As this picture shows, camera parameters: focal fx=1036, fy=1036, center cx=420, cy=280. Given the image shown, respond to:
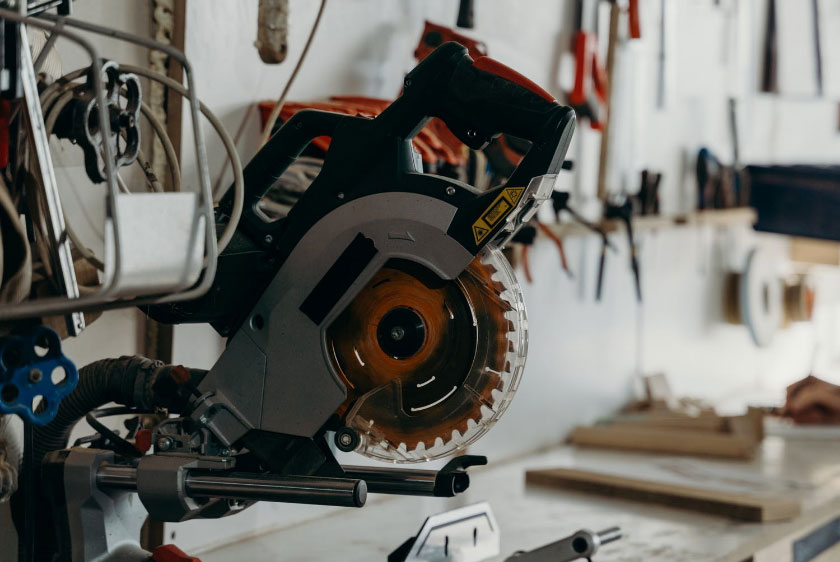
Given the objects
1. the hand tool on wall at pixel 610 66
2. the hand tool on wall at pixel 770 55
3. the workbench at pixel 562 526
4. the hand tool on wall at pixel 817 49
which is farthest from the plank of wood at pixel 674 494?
the hand tool on wall at pixel 817 49

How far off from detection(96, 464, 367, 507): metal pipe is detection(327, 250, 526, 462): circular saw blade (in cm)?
8

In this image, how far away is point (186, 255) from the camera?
37.2 inches

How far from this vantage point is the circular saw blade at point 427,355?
3.68 ft

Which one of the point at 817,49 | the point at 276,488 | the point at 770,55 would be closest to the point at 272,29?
the point at 276,488

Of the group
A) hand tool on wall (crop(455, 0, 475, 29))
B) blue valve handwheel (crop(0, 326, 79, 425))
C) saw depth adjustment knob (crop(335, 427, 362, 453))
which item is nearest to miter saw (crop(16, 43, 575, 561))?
saw depth adjustment knob (crop(335, 427, 362, 453))

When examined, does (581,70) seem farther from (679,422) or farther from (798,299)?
(798,299)

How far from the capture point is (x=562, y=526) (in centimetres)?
182

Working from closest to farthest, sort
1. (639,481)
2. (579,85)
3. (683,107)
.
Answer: (639,481) → (579,85) → (683,107)

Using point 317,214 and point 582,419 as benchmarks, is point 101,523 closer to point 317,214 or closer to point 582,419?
point 317,214

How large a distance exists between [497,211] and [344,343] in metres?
0.24

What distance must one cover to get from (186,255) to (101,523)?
1.27ft

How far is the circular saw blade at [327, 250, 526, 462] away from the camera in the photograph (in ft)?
3.68

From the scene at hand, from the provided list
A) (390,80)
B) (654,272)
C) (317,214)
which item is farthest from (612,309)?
(317,214)

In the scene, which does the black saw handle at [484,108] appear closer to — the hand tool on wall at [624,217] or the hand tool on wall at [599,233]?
the hand tool on wall at [599,233]
